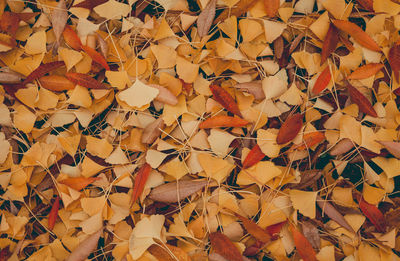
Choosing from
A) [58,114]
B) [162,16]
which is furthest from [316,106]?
[58,114]

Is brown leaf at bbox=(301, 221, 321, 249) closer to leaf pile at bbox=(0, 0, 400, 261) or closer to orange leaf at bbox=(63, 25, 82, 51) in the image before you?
leaf pile at bbox=(0, 0, 400, 261)

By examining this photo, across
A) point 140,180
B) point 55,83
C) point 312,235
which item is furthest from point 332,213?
point 55,83

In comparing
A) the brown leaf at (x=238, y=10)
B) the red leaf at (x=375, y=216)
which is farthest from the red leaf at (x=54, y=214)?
the red leaf at (x=375, y=216)

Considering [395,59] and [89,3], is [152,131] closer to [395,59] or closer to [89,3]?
[89,3]

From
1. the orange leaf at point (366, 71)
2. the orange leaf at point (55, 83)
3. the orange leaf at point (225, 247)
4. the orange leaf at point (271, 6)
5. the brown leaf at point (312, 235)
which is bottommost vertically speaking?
the orange leaf at point (225, 247)

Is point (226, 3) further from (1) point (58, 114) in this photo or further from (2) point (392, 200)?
(2) point (392, 200)

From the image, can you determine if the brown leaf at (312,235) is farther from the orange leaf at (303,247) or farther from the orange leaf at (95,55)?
the orange leaf at (95,55)
